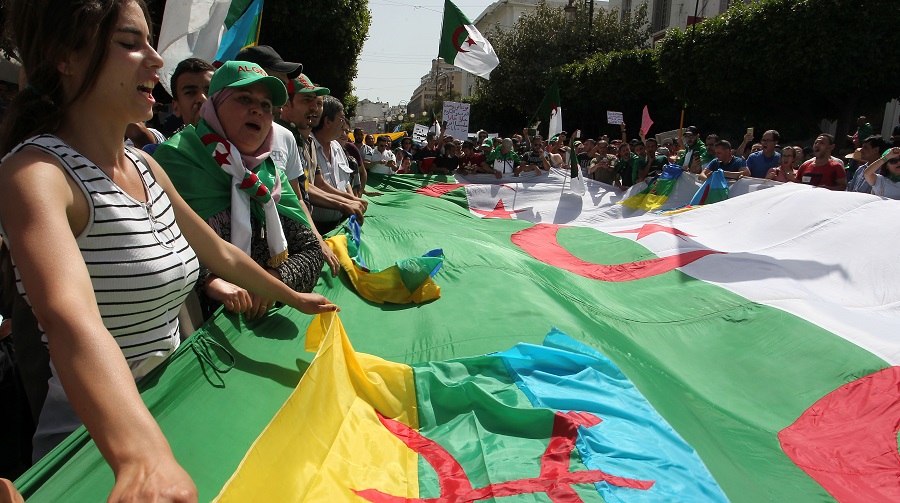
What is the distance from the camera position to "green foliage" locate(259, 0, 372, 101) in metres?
13.9

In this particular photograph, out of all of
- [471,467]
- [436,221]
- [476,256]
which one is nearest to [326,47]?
[436,221]

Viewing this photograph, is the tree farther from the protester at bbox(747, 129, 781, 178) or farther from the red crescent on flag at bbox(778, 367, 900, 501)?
→ the red crescent on flag at bbox(778, 367, 900, 501)

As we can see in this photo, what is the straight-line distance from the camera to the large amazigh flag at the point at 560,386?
1.52m

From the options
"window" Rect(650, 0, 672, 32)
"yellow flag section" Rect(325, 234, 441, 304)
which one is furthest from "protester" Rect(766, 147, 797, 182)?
"window" Rect(650, 0, 672, 32)

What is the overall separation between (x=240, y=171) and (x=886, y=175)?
228 inches

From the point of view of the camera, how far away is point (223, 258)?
5.37 ft

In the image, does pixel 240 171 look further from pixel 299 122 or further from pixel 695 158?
pixel 695 158

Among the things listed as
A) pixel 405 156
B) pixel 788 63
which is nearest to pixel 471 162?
pixel 405 156

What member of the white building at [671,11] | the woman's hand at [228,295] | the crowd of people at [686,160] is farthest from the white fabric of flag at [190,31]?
the white building at [671,11]

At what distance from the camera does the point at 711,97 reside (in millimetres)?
18797

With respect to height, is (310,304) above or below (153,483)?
below

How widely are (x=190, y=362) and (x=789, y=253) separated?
14.2 feet

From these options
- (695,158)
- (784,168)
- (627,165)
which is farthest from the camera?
(627,165)

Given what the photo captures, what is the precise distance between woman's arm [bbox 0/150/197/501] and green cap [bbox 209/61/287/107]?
1198 millimetres
